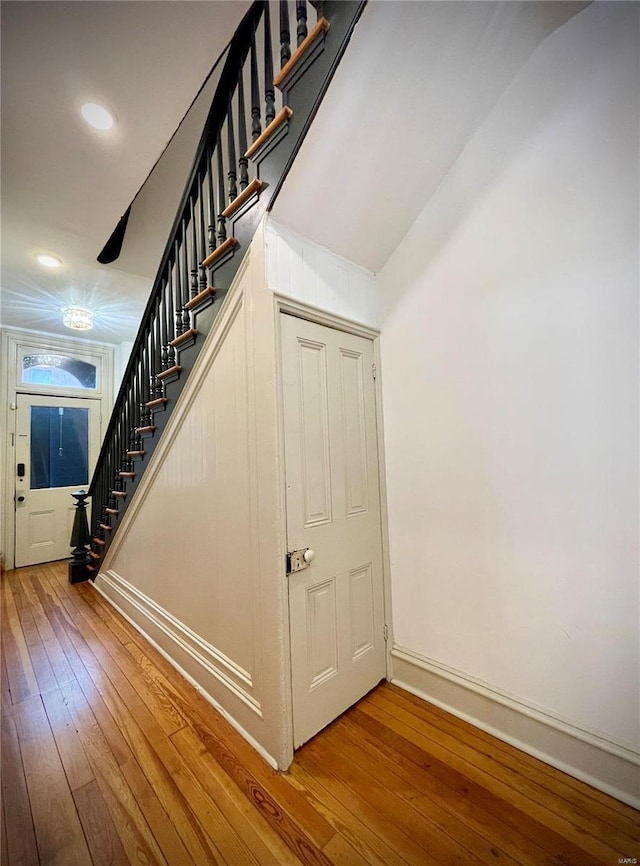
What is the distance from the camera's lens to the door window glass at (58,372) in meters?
4.09

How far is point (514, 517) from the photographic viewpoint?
4.44 ft

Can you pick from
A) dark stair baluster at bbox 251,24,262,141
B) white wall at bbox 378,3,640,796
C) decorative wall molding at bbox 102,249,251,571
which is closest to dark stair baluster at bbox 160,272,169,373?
decorative wall molding at bbox 102,249,251,571

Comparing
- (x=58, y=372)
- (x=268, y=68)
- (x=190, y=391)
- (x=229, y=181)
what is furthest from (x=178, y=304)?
(x=58, y=372)

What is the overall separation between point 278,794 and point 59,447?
4.61 meters

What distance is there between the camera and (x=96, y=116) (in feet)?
5.46

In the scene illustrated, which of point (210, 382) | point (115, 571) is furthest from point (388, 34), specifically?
point (115, 571)

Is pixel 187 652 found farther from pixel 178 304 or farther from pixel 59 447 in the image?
pixel 59 447

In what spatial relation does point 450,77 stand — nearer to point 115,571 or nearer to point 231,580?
point 231,580

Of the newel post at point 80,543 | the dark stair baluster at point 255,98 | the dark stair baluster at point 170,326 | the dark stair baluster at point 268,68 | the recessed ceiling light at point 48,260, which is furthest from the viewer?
the newel post at point 80,543

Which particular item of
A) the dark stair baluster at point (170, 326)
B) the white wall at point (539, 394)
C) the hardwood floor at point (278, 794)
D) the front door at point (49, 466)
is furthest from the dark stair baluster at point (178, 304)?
the front door at point (49, 466)

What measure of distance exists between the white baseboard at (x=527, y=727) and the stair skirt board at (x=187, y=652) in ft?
2.59

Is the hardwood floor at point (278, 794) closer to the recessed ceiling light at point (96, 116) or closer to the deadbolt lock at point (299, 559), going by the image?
the deadbolt lock at point (299, 559)

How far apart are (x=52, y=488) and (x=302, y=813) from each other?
4586 millimetres

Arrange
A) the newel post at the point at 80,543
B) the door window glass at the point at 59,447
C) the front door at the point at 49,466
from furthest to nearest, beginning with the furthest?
the door window glass at the point at 59,447
the front door at the point at 49,466
the newel post at the point at 80,543
